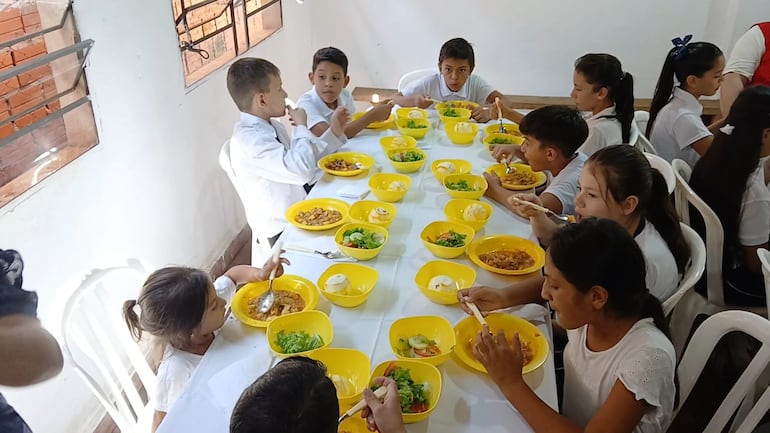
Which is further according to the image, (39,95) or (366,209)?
(366,209)

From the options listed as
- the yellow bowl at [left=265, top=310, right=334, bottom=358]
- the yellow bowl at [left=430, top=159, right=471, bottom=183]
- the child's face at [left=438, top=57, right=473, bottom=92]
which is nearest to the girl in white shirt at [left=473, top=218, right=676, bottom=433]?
the yellow bowl at [left=265, top=310, right=334, bottom=358]

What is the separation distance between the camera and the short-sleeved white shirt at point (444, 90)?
3.36m

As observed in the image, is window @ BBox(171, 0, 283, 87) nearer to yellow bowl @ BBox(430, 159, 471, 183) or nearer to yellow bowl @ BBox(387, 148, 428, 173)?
yellow bowl @ BBox(387, 148, 428, 173)

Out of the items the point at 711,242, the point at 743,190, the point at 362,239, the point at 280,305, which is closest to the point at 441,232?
the point at 362,239

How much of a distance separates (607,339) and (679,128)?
5.62 ft

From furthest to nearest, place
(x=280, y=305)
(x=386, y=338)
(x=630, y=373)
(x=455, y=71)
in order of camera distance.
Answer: (x=455, y=71) → (x=280, y=305) → (x=386, y=338) → (x=630, y=373)

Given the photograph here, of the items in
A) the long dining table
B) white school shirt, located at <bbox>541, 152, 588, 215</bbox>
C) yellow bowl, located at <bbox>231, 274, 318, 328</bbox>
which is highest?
white school shirt, located at <bbox>541, 152, 588, 215</bbox>

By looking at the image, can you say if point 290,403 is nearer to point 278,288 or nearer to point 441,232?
point 278,288

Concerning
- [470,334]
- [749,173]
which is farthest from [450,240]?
[749,173]

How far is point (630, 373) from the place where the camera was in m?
1.18

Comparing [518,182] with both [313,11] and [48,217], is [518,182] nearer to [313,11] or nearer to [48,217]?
[48,217]

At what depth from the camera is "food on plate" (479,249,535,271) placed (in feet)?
5.51

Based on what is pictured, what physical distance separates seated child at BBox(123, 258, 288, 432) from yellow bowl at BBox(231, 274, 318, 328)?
0.05 metres

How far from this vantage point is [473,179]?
2.19 meters
